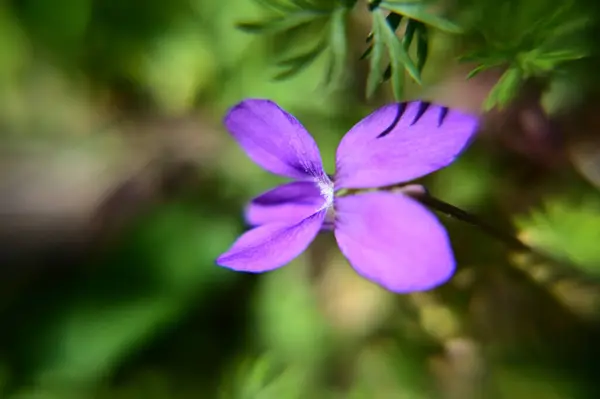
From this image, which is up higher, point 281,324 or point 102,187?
point 102,187

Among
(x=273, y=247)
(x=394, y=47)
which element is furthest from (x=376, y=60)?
(x=273, y=247)

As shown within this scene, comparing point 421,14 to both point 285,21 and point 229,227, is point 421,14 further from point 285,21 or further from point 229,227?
point 229,227

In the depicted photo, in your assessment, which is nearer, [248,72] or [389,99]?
[389,99]

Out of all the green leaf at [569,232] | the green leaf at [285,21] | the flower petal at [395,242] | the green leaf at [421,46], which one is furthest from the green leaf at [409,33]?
the green leaf at [569,232]

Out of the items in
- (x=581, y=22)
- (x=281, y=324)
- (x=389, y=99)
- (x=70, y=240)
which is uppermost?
(x=581, y=22)

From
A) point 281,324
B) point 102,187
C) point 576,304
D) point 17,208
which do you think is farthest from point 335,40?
point 17,208

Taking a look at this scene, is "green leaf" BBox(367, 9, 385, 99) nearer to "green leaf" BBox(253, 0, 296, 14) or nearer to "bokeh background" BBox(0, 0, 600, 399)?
"green leaf" BBox(253, 0, 296, 14)

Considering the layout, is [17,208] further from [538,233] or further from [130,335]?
[538,233]
